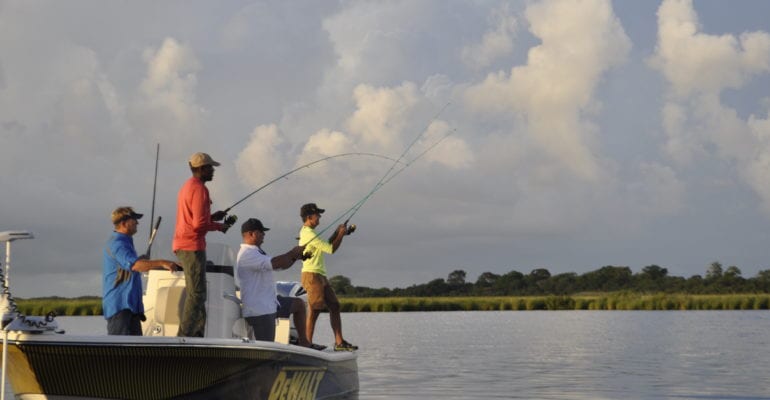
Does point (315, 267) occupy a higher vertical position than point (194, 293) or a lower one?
higher

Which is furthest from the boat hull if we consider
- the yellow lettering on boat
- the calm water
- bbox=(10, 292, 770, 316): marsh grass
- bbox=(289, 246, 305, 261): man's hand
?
bbox=(10, 292, 770, 316): marsh grass

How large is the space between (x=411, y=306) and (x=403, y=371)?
39710 mm

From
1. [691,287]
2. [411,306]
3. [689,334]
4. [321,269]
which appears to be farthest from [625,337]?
[691,287]

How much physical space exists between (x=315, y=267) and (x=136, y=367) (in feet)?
10.4

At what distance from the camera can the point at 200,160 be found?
9.36 meters

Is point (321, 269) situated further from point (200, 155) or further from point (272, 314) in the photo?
point (200, 155)

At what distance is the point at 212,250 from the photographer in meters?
10.2

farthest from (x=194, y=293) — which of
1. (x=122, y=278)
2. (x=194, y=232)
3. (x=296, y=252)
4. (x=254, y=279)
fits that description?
(x=296, y=252)

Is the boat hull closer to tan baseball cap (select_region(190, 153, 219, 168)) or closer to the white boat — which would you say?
the white boat

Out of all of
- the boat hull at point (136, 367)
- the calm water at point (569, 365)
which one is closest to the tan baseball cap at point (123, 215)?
the boat hull at point (136, 367)

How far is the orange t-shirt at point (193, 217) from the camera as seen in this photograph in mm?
9281

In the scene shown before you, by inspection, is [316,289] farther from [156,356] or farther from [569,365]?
[569,365]

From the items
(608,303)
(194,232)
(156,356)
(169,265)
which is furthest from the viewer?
(608,303)

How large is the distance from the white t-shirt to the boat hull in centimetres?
51
